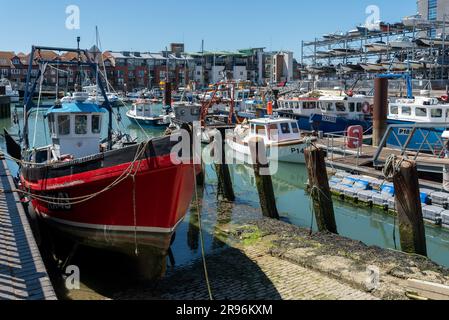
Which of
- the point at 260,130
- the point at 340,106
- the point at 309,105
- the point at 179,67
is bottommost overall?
the point at 260,130

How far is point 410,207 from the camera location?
11.2 metres

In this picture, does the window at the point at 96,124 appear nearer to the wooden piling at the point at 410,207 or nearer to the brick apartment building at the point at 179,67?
the wooden piling at the point at 410,207

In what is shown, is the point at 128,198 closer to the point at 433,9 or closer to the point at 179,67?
the point at 433,9

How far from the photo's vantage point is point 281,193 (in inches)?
848

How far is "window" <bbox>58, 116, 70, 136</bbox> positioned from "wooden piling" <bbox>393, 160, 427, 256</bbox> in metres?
9.00

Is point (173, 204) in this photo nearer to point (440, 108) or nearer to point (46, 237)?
point (46, 237)

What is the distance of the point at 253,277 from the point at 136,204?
9.87ft

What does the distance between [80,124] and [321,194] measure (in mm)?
7240

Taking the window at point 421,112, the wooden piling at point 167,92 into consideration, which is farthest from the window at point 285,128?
the wooden piling at point 167,92

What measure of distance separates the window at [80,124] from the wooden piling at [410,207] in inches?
340

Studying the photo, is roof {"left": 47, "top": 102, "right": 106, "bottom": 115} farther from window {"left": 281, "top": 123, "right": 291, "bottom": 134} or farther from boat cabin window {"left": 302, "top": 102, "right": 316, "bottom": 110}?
boat cabin window {"left": 302, "top": 102, "right": 316, "bottom": 110}

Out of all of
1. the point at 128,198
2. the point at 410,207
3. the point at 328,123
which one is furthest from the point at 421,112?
the point at 128,198

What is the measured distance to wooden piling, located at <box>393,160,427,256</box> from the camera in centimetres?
1118
